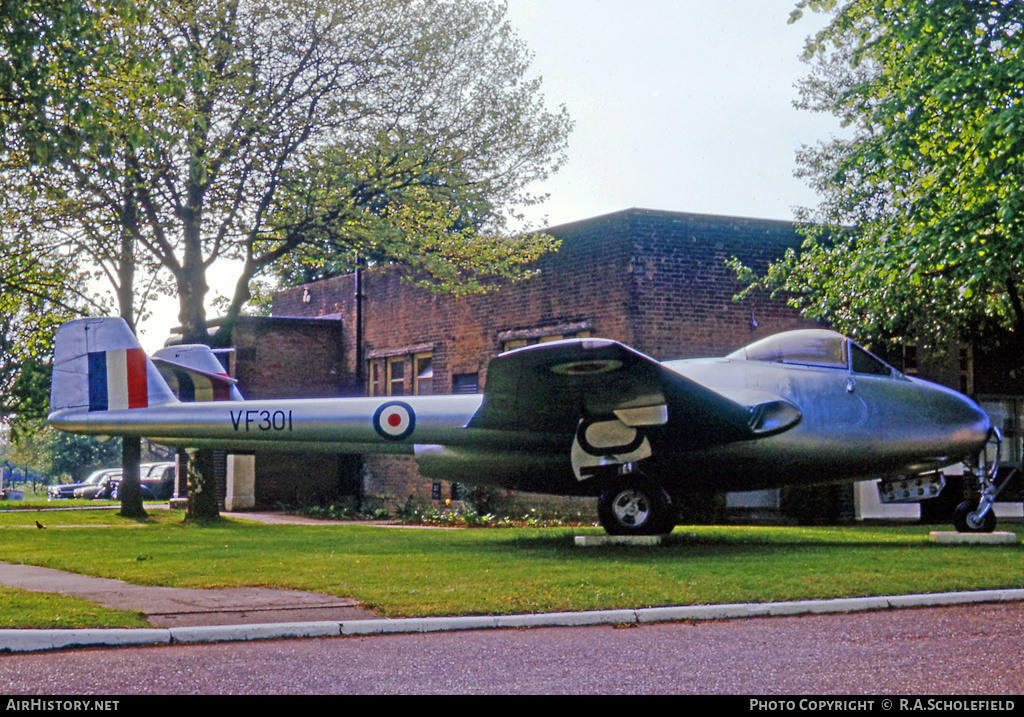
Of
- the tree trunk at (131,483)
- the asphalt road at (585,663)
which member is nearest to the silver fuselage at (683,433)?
the asphalt road at (585,663)

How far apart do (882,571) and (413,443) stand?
22.2ft

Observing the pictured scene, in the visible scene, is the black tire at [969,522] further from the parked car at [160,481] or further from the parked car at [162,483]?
the parked car at [162,483]

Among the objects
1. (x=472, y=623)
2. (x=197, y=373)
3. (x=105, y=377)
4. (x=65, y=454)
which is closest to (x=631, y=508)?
(x=472, y=623)

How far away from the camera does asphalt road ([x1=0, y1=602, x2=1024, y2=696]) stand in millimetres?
5137

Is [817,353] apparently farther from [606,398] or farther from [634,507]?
[634,507]

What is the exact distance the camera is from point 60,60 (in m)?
13.2

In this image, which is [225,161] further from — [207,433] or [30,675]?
[30,675]

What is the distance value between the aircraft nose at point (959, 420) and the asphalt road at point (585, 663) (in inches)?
246

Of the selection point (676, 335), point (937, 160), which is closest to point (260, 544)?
point (676, 335)

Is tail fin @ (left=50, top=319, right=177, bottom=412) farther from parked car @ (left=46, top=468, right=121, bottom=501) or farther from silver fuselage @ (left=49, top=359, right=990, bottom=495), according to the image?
parked car @ (left=46, top=468, right=121, bottom=501)

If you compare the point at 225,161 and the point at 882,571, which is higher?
the point at 225,161

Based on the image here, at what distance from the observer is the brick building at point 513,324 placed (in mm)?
19578

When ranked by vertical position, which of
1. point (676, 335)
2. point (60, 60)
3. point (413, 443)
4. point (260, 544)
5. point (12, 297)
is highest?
point (60, 60)

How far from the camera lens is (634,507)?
13055 mm
